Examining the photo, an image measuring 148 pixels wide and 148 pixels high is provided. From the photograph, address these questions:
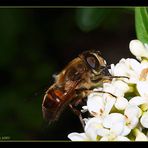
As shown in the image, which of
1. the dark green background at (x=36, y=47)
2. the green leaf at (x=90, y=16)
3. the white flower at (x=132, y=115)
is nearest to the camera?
the white flower at (x=132, y=115)

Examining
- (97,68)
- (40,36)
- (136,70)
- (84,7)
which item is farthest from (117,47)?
(136,70)

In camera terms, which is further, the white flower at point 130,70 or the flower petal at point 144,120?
the white flower at point 130,70

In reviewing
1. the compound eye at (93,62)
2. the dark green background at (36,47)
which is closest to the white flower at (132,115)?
the compound eye at (93,62)

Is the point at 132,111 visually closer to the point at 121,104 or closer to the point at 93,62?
the point at 121,104

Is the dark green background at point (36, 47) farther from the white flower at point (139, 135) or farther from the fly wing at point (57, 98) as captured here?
the white flower at point (139, 135)

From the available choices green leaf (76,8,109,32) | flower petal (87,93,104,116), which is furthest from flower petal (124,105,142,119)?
green leaf (76,8,109,32)

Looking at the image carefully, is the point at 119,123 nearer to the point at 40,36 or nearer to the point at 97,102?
the point at 97,102

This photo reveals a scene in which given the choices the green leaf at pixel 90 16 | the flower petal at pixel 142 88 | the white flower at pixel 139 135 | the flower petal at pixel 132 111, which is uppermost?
the green leaf at pixel 90 16
